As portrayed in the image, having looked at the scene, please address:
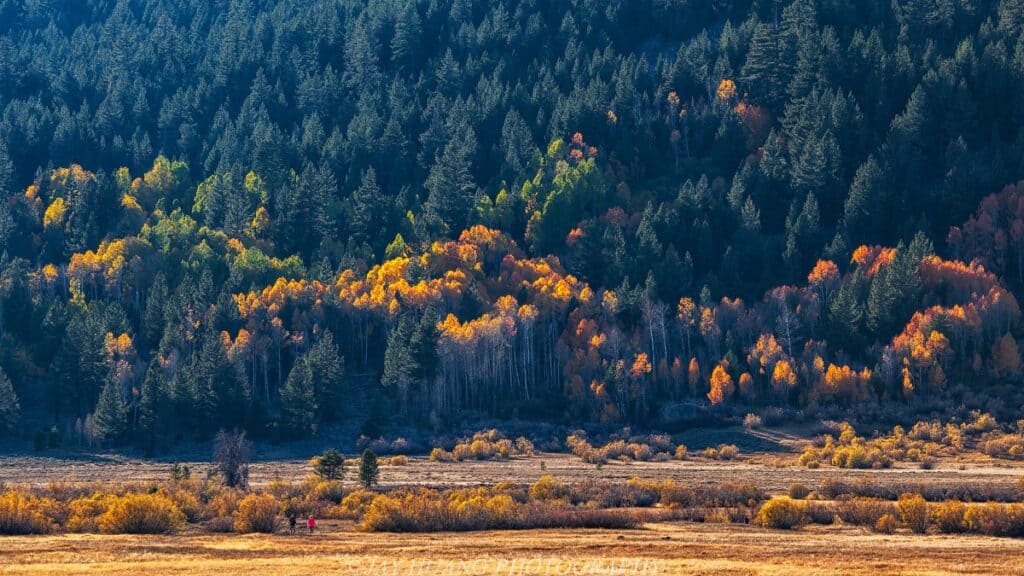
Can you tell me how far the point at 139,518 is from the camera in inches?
2566

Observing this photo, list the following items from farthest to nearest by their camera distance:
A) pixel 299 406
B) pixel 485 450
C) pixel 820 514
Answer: pixel 299 406 < pixel 485 450 < pixel 820 514

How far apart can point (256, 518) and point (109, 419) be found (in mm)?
59756

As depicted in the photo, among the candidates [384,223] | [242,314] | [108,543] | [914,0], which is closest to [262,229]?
[384,223]

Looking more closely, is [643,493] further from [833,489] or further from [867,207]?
[867,207]

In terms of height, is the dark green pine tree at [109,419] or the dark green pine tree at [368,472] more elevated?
→ the dark green pine tree at [109,419]

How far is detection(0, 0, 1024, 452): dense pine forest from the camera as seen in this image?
123 m

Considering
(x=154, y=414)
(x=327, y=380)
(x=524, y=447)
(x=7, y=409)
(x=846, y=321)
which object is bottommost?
(x=524, y=447)

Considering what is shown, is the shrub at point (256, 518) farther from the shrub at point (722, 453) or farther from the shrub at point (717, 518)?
the shrub at point (722, 453)

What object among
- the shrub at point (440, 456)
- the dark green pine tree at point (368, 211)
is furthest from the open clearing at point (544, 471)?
the dark green pine tree at point (368, 211)

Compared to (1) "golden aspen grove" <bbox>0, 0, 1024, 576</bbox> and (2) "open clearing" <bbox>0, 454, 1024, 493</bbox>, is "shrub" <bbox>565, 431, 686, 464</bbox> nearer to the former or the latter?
(1) "golden aspen grove" <bbox>0, 0, 1024, 576</bbox>

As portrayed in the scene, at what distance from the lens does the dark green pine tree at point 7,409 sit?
408 ft

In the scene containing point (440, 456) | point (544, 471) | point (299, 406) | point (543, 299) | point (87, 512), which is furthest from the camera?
point (543, 299)

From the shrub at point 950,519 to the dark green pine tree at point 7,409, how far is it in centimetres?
8807

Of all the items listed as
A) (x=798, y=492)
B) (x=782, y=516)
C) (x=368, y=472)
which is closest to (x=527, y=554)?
(x=782, y=516)
